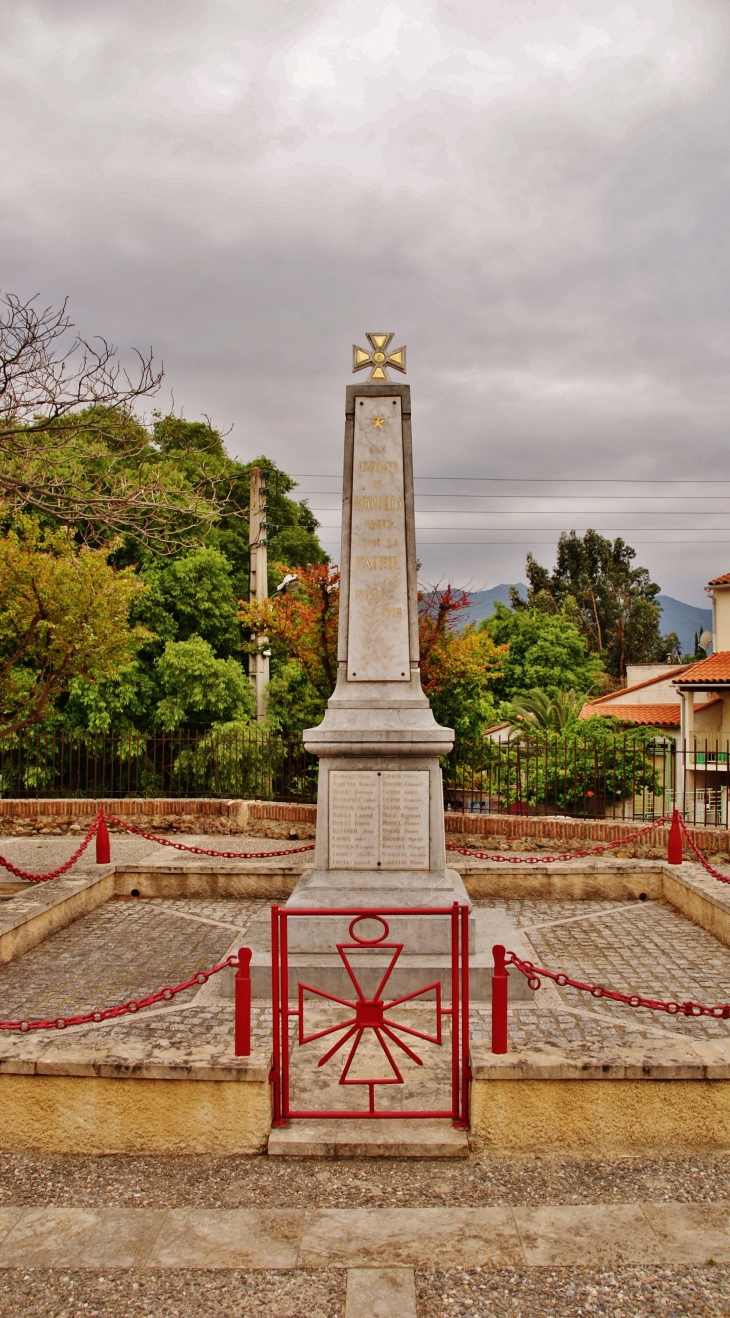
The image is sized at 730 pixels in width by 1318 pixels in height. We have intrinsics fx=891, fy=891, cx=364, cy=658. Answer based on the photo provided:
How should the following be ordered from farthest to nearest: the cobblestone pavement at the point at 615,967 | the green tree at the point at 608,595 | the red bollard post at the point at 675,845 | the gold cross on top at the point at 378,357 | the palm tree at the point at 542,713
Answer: the green tree at the point at 608,595 → the palm tree at the point at 542,713 → the red bollard post at the point at 675,845 → the gold cross on top at the point at 378,357 → the cobblestone pavement at the point at 615,967

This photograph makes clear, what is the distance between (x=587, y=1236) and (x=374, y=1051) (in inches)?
68.1

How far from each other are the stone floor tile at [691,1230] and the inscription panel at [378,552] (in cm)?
404

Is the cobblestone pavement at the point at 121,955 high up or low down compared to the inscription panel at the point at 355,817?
down

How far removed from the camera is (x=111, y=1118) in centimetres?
405

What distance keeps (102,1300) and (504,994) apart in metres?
2.02

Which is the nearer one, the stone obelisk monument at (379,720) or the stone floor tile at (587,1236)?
the stone floor tile at (587,1236)

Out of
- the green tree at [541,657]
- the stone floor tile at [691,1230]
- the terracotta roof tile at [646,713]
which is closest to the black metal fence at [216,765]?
the stone floor tile at [691,1230]

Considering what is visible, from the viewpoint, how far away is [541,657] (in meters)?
40.0

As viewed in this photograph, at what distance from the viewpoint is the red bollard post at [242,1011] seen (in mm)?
4125

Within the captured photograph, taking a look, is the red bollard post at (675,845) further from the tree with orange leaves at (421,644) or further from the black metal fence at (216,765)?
the black metal fence at (216,765)

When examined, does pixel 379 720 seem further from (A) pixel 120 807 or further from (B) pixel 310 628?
(A) pixel 120 807

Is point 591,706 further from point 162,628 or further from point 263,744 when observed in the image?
point 263,744

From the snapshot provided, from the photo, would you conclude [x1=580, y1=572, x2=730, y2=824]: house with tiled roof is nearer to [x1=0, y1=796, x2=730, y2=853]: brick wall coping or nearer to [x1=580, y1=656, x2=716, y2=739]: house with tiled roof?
[x1=580, y1=656, x2=716, y2=739]: house with tiled roof

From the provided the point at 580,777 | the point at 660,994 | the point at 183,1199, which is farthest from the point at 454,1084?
the point at 580,777
